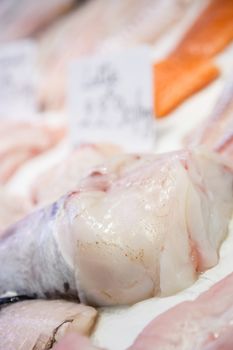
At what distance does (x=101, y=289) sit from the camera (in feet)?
2.74

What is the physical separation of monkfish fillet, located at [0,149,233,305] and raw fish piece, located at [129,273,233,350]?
9 centimetres

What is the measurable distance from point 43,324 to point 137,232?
19cm

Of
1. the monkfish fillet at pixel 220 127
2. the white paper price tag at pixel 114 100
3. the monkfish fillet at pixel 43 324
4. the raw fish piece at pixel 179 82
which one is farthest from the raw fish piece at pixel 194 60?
the monkfish fillet at pixel 43 324

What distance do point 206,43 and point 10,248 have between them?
115 cm

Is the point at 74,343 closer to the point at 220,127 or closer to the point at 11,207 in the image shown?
the point at 220,127

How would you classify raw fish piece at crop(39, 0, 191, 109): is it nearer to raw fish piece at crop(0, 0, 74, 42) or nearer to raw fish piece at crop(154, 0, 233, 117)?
raw fish piece at crop(0, 0, 74, 42)

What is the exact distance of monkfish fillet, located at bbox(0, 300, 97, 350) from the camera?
77 centimetres

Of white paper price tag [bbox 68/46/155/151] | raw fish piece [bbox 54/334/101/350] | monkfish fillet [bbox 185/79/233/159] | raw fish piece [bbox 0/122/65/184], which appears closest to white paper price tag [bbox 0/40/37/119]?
raw fish piece [bbox 0/122/65/184]

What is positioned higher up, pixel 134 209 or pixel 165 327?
pixel 134 209

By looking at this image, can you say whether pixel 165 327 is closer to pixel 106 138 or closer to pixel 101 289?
pixel 101 289

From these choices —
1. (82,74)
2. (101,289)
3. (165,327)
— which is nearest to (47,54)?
(82,74)

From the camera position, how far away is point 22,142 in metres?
1.94

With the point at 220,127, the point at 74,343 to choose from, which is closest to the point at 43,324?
the point at 74,343

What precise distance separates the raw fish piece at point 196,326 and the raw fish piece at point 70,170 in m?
0.68
